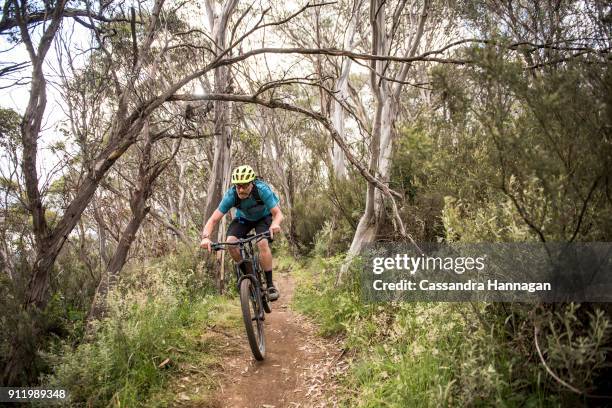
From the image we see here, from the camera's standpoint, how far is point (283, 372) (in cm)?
425

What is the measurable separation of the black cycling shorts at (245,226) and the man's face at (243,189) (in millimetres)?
545

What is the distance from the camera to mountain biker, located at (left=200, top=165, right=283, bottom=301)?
4539 millimetres

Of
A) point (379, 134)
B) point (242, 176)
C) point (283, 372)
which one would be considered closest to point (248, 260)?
point (242, 176)

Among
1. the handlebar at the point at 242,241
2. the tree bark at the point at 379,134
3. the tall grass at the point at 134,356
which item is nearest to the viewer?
the tall grass at the point at 134,356

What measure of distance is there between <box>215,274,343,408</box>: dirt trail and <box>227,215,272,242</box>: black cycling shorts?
1.51 m

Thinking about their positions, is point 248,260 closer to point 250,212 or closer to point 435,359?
point 250,212

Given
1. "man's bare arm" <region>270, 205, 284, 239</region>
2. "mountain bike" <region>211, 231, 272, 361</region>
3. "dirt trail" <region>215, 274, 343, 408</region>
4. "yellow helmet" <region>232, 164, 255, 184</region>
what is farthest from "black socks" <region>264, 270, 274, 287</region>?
"yellow helmet" <region>232, 164, 255, 184</region>

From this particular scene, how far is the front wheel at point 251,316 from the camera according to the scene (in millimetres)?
4020

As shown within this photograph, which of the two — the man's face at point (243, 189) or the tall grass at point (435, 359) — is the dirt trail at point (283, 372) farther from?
the man's face at point (243, 189)

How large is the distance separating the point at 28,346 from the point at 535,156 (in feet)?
15.9

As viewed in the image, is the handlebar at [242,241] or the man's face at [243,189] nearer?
the handlebar at [242,241]

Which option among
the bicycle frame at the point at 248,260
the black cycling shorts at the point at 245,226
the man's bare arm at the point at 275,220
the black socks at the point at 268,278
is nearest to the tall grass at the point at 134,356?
the bicycle frame at the point at 248,260

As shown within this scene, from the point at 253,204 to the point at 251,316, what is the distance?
1516 mm

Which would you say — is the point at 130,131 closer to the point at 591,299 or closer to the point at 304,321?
the point at 304,321
